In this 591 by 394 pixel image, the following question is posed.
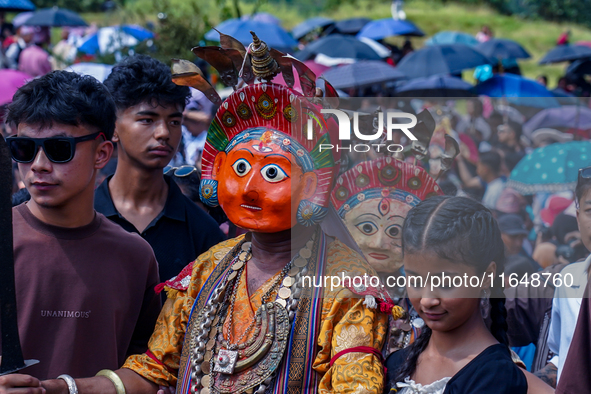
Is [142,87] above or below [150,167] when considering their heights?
above

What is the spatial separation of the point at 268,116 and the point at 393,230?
1.00 meters

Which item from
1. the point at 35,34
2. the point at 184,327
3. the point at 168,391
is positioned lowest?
the point at 168,391

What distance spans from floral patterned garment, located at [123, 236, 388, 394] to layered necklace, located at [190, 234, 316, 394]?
5cm

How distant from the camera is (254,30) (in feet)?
35.8

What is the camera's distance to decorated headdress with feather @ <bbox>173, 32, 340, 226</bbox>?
8.25ft

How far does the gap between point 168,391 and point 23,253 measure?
757 millimetres

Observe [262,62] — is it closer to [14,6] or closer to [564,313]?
[564,313]

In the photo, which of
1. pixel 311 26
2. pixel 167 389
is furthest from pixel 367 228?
pixel 311 26

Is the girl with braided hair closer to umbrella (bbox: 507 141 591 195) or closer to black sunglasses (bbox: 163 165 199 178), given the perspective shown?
black sunglasses (bbox: 163 165 199 178)

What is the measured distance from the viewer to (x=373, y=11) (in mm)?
30750

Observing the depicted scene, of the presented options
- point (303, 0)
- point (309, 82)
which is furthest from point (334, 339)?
point (303, 0)

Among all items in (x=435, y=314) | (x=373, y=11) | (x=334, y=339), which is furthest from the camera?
(x=373, y=11)

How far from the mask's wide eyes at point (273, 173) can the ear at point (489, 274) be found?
2.56 ft

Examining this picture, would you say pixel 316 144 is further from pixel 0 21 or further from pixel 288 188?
pixel 0 21
